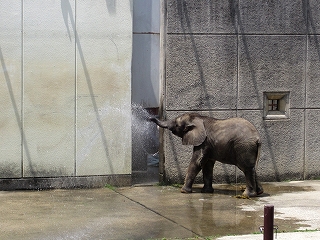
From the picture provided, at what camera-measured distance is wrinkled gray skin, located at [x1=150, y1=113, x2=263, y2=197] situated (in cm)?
1104

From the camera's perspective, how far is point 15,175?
11.5 metres

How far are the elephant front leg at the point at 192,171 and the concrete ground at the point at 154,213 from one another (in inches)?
5.8

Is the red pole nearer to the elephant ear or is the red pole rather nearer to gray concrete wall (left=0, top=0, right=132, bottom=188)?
the elephant ear

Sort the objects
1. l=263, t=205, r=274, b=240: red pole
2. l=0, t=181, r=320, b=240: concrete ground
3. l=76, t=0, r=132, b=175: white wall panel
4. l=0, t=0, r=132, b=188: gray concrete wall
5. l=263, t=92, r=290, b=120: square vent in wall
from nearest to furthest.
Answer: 1. l=263, t=205, r=274, b=240: red pole
2. l=0, t=181, r=320, b=240: concrete ground
3. l=0, t=0, r=132, b=188: gray concrete wall
4. l=76, t=0, r=132, b=175: white wall panel
5. l=263, t=92, r=290, b=120: square vent in wall

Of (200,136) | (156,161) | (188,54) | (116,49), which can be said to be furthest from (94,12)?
(156,161)

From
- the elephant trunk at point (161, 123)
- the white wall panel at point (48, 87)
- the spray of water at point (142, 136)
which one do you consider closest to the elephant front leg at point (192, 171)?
the elephant trunk at point (161, 123)

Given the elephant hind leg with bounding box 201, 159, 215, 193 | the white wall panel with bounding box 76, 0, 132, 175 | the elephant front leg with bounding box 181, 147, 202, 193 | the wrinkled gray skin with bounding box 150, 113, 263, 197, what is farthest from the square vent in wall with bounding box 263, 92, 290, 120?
the white wall panel with bounding box 76, 0, 132, 175

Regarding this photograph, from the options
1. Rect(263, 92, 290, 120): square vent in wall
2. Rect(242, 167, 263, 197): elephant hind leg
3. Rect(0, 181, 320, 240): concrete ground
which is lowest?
Rect(0, 181, 320, 240): concrete ground

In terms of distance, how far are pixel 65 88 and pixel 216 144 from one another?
8.19 ft

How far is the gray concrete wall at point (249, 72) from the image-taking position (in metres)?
12.1

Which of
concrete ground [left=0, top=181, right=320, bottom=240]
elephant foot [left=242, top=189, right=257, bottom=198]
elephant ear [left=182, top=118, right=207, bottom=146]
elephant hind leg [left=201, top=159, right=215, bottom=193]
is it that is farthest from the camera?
elephant hind leg [left=201, top=159, right=215, bottom=193]

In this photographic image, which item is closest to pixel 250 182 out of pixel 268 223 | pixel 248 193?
pixel 248 193

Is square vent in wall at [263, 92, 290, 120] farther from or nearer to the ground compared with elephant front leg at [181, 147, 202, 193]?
farther from the ground

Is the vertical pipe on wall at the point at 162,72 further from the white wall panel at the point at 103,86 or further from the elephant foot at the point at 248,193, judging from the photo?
the elephant foot at the point at 248,193
